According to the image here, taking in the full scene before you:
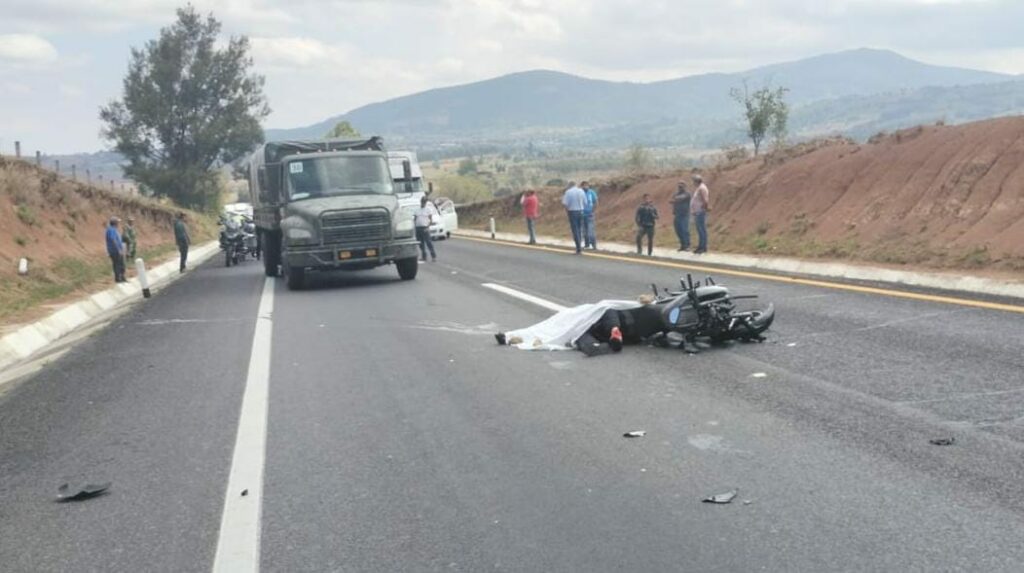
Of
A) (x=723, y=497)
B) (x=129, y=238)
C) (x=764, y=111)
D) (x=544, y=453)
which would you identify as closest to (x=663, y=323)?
(x=544, y=453)

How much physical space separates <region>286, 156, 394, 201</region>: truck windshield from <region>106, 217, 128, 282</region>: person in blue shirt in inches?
225

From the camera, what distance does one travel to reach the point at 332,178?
19.2 meters

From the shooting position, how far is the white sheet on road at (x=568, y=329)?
1017 cm

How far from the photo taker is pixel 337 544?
15.8 feet

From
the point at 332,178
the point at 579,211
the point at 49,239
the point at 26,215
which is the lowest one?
the point at 579,211

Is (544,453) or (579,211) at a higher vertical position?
(579,211)

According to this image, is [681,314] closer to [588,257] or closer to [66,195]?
[588,257]

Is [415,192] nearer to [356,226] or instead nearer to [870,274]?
[356,226]

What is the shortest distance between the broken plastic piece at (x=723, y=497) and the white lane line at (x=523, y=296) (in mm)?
8374

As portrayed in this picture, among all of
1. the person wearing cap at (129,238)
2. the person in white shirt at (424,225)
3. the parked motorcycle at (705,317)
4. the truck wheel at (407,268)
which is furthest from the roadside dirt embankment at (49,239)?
the parked motorcycle at (705,317)

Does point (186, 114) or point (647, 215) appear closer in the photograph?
point (647, 215)

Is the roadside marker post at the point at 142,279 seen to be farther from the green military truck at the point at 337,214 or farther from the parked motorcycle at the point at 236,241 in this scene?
the parked motorcycle at the point at 236,241

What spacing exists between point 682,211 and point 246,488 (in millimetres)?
19202

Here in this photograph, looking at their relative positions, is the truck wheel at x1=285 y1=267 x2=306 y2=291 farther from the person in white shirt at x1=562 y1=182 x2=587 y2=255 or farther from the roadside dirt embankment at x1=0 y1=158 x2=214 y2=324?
the person in white shirt at x1=562 y1=182 x2=587 y2=255
